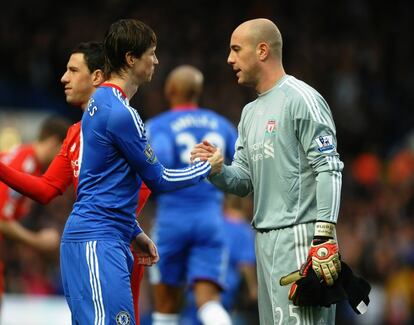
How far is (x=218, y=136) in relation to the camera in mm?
9453

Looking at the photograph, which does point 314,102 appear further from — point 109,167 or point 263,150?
point 109,167

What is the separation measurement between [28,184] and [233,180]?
1272 mm

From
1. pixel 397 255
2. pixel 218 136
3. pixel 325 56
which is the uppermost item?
pixel 325 56

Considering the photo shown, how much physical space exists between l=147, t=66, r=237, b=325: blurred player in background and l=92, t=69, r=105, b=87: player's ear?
2907 millimetres

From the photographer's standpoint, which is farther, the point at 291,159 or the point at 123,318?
the point at 291,159

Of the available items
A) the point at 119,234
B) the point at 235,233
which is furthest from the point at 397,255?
the point at 119,234

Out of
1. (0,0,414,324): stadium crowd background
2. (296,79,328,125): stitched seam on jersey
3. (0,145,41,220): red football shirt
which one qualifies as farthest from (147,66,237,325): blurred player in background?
(0,0,414,324): stadium crowd background

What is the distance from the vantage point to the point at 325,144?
601 cm

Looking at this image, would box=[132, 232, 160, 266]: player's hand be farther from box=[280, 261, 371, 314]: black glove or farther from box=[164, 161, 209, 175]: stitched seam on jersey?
box=[280, 261, 371, 314]: black glove

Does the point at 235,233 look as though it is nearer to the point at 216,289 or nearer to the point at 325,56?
the point at 216,289

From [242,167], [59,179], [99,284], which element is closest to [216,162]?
[242,167]

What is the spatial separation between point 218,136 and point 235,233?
9.47 ft

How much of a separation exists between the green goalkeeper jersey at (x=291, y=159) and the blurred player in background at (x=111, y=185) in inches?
→ 23.5

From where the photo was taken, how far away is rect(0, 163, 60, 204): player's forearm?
6.25 metres
